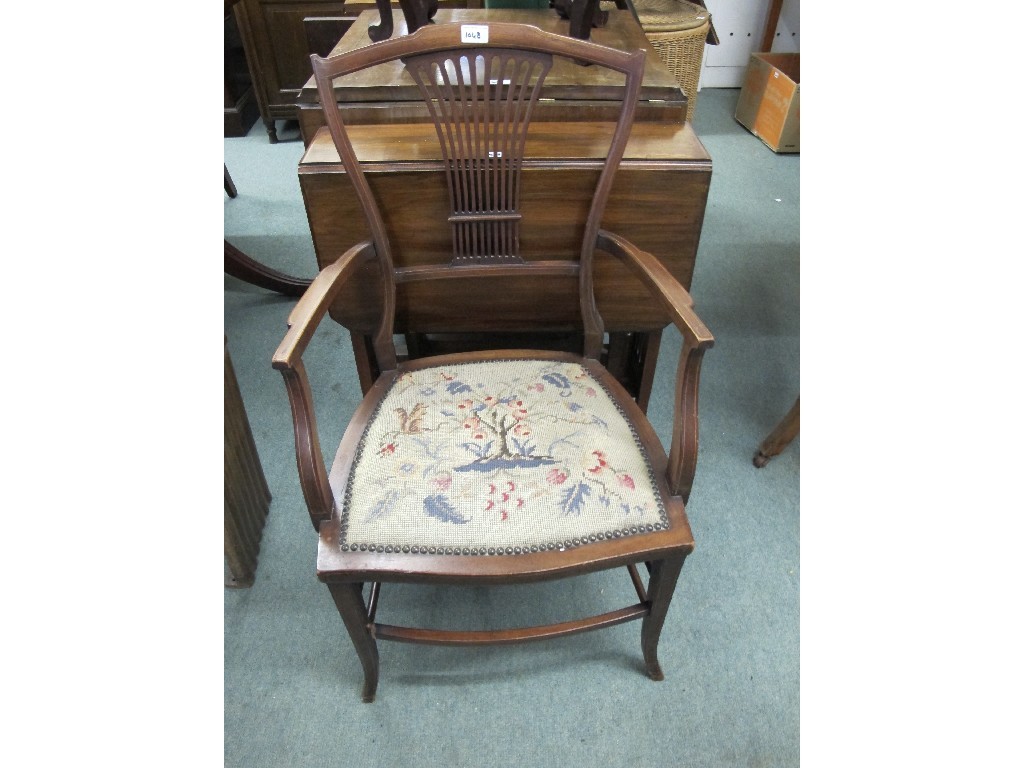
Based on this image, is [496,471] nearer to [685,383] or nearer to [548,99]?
[685,383]

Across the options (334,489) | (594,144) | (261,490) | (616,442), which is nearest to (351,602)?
(334,489)

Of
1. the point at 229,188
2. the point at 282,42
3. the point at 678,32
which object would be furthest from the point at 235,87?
the point at 678,32

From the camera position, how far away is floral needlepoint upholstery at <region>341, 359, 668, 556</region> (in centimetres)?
87

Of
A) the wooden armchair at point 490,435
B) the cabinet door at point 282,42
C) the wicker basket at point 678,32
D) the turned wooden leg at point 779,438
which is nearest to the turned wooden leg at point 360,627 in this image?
the wooden armchair at point 490,435

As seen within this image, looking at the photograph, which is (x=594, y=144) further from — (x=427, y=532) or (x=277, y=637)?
(x=277, y=637)

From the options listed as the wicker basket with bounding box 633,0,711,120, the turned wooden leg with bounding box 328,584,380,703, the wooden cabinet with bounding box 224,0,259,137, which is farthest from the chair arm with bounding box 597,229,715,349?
the wooden cabinet with bounding box 224,0,259,137

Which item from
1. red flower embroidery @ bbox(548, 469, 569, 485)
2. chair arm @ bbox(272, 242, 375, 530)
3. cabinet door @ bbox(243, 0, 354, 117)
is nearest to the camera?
chair arm @ bbox(272, 242, 375, 530)

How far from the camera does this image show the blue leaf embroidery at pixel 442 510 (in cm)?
87

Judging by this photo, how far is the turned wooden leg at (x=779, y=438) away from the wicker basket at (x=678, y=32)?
155 centimetres

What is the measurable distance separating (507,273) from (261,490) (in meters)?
0.78

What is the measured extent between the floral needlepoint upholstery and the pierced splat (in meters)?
0.26

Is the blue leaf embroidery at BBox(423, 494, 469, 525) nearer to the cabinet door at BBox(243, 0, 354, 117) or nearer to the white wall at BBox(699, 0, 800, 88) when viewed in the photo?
the cabinet door at BBox(243, 0, 354, 117)

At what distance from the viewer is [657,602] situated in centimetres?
102

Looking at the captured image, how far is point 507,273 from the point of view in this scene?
1.15 m
